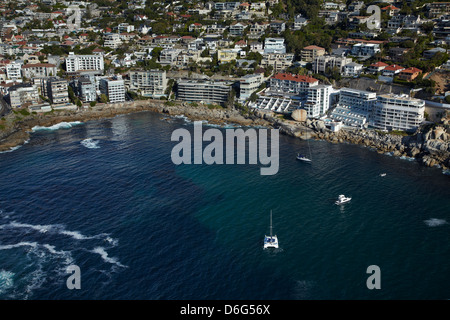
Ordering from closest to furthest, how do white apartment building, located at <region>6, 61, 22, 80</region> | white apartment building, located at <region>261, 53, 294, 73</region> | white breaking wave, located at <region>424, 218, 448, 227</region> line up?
white breaking wave, located at <region>424, 218, 448, 227</region> → white apartment building, located at <region>6, 61, 22, 80</region> → white apartment building, located at <region>261, 53, 294, 73</region>

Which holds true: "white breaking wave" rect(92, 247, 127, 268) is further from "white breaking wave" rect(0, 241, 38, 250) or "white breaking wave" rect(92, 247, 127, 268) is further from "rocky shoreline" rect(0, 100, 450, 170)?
"rocky shoreline" rect(0, 100, 450, 170)

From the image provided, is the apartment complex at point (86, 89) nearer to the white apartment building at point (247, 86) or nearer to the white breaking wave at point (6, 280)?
the white apartment building at point (247, 86)

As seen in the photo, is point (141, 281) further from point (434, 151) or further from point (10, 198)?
point (434, 151)

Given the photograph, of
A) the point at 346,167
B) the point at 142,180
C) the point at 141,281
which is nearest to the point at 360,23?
the point at 346,167

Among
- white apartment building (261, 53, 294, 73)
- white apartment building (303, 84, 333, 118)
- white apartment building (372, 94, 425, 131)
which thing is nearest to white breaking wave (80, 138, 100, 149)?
white apartment building (303, 84, 333, 118)

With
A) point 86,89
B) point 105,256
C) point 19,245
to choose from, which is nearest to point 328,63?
point 86,89

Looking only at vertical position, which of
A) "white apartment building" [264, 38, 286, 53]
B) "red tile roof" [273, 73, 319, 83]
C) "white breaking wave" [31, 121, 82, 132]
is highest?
"white apartment building" [264, 38, 286, 53]

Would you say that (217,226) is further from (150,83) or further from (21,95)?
(21,95)
